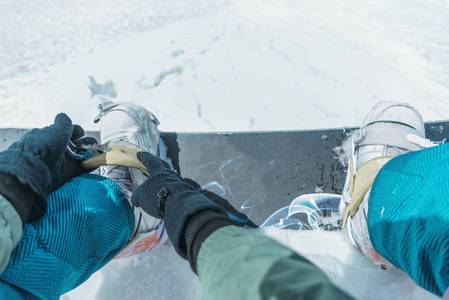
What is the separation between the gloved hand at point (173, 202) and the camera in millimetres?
415

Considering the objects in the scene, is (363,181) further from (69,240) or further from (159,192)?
(69,240)

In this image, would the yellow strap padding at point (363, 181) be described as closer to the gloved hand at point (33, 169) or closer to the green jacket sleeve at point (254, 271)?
the green jacket sleeve at point (254, 271)

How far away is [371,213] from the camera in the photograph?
1.92ft

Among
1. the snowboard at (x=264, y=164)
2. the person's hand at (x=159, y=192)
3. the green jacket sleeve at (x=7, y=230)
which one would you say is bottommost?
the snowboard at (x=264, y=164)

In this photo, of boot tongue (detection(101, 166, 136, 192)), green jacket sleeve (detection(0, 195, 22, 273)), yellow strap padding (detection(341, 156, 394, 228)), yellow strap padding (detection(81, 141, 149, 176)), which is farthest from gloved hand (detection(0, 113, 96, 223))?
yellow strap padding (detection(341, 156, 394, 228))

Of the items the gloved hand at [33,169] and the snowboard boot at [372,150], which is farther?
the snowboard boot at [372,150]

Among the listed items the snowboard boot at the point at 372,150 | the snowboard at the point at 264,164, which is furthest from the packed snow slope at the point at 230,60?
the snowboard boot at the point at 372,150

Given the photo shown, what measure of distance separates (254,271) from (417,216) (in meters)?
0.29

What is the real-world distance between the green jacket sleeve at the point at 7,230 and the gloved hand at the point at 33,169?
0.6 inches

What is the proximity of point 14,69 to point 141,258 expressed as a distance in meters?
1.38

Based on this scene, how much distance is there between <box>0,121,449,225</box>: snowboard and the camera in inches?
40.6

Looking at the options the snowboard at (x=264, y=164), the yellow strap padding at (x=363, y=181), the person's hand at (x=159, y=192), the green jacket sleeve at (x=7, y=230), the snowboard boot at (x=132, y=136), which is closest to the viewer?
the green jacket sleeve at (x=7, y=230)

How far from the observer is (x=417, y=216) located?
42 centimetres

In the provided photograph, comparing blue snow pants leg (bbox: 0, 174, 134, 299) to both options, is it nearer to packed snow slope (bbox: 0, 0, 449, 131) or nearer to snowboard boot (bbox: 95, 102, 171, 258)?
snowboard boot (bbox: 95, 102, 171, 258)
